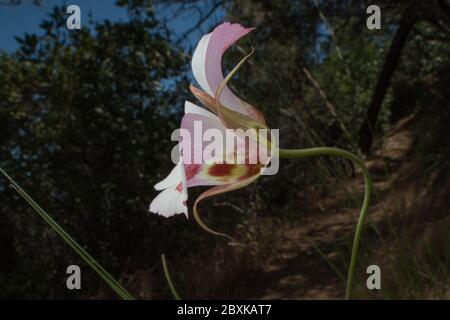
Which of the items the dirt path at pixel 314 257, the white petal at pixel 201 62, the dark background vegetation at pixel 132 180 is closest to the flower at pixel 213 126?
the white petal at pixel 201 62

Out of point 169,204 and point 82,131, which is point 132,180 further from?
point 169,204

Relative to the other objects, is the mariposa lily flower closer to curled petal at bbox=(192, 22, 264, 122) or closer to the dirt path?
curled petal at bbox=(192, 22, 264, 122)

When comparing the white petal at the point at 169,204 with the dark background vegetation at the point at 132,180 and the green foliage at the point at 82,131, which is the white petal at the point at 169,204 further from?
the green foliage at the point at 82,131

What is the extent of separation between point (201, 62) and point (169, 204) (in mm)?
107

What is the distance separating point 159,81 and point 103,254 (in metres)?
0.75

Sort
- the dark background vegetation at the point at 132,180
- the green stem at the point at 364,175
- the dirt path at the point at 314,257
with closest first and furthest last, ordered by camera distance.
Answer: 1. the green stem at the point at 364,175
2. the dark background vegetation at the point at 132,180
3. the dirt path at the point at 314,257

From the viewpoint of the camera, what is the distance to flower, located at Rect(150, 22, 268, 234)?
1.17ft

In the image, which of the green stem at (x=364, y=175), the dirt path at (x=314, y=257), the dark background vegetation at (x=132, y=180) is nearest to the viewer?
the green stem at (x=364, y=175)

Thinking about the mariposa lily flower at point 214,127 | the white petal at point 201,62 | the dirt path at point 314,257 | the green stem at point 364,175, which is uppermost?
the dirt path at point 314,257

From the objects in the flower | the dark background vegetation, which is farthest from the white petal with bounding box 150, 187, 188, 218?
the dark background vegetation

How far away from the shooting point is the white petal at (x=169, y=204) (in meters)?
0.37
